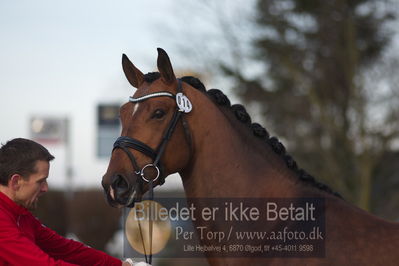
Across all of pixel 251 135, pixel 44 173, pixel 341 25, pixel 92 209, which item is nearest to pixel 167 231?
pixel 251 135

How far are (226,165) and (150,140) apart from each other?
1.66 ft

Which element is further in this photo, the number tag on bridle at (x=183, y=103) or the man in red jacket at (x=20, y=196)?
the number tag on bridle at (x=183, y=103)

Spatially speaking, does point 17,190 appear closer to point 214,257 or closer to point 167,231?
point 214,257

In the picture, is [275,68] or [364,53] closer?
[364,53]

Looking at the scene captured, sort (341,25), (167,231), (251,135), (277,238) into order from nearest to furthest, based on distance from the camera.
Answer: (277,238) < (251,135) < (167,231) < (341,25)

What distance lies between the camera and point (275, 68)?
522 inches

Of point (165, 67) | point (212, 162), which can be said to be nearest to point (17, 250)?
point (212, 162)

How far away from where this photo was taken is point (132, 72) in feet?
11.5

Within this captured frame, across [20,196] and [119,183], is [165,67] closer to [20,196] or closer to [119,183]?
[119,183]

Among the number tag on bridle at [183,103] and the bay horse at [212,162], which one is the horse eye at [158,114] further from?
the number tag on bridle at [183,103]

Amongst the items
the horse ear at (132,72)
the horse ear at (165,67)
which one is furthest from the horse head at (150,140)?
the horse ear at (132,72)

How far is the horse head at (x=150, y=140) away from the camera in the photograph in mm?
2982

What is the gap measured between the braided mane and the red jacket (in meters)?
1.21

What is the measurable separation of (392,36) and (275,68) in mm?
2946
